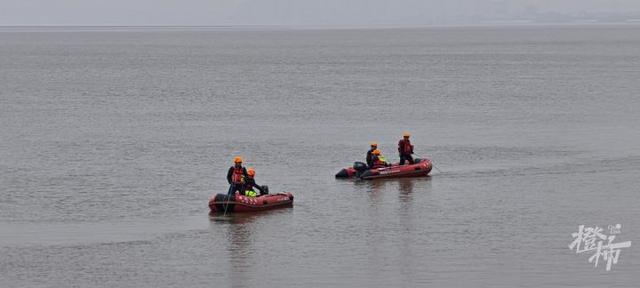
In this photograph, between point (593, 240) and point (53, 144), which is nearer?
A: point (593, 240)

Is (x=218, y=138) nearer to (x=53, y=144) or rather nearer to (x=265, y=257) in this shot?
(x=53, y=144)

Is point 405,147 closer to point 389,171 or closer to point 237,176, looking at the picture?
point 389,171

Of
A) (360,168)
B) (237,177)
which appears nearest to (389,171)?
(360,168)

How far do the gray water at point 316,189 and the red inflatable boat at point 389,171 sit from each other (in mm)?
564

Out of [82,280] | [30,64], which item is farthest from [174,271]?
[30,64]

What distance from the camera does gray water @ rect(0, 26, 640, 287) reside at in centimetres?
3341

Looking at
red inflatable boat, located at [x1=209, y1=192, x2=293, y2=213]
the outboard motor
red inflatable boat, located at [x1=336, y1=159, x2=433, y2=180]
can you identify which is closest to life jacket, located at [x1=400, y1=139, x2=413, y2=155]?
red inflatable boat, located at [x1=336, y1=159, x2=433, y2=180]

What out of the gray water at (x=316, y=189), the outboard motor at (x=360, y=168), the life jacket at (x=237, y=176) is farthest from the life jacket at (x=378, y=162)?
the life jacket at (x=237, y=176)

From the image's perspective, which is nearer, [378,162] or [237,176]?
[237,176]

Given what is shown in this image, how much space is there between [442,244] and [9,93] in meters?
79.8

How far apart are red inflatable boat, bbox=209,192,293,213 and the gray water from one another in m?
0.51

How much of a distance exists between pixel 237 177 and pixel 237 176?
0.05 m

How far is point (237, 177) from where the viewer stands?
136 feet

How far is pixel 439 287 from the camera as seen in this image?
31.1 meters
